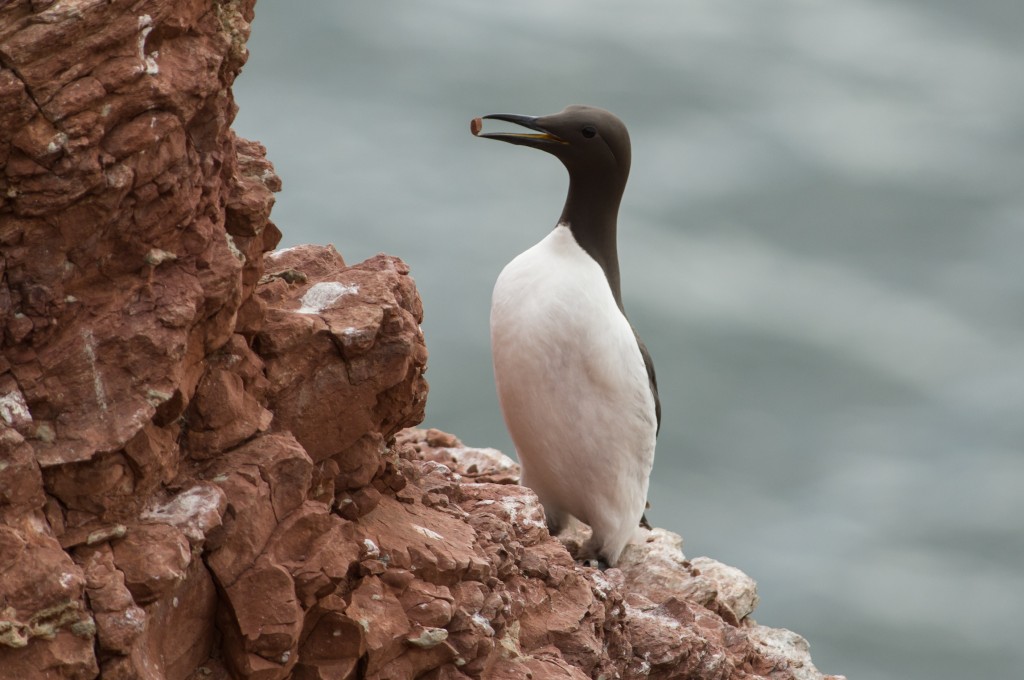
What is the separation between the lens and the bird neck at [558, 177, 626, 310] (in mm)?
8805

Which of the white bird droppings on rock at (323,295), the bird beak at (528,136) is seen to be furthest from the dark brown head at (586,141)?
the white bird droppings on rock at (323,295)

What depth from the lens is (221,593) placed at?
186 inches

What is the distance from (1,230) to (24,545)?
0.81 m

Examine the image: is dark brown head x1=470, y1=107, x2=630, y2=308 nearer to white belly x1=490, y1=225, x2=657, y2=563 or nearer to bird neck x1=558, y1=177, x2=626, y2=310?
bird neck x1=558, y1=177, x2=626, y2=310

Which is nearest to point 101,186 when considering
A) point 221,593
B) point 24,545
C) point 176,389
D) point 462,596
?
point 176,389

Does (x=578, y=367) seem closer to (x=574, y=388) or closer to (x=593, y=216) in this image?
(x=574, y=388)

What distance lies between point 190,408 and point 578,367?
378 cm

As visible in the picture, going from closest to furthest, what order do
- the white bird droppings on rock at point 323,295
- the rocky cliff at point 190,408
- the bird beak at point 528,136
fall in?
the rocky cliff at point 190,408
the white bird droppings on rock at point 323,295
the bird beak at point 528,136

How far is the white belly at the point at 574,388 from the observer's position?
27.4 ft

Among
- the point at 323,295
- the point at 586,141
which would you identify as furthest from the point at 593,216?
the point at 323,295

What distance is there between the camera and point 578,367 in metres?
8.38

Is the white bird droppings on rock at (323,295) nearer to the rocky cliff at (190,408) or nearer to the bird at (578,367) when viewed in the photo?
the rocky cliff at (190,408)

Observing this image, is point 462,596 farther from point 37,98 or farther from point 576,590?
point 37,98

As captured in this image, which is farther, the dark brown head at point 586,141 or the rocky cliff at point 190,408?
the dark brown head at point 586,141
